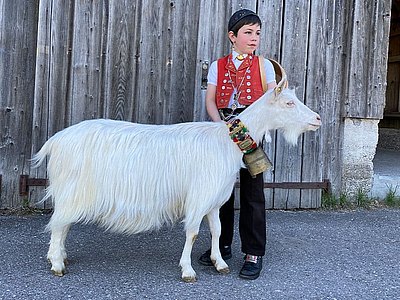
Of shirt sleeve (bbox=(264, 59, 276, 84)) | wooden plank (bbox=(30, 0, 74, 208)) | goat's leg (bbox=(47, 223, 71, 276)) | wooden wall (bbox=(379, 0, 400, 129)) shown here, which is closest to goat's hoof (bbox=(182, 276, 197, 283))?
goat's leg (bbox=(47, 223, 71, 276))

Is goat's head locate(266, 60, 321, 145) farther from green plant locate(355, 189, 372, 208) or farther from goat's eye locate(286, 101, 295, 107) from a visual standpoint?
green plant locate(355, 189, 372, 208)

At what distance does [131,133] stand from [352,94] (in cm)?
329

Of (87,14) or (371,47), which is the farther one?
(371,47)

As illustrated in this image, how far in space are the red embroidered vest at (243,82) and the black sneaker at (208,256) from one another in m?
1.19

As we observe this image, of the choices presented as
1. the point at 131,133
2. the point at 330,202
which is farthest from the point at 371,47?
the point at 131,133

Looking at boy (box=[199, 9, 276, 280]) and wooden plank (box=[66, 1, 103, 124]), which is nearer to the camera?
boy (box=[199, 9, 276, 280])

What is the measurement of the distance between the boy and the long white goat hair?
272 mm

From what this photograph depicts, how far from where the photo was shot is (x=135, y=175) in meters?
3.29

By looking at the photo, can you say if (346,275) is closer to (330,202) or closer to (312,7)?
(330,202)

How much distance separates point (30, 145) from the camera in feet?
15.8

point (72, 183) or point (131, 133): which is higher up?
point (131, 133)

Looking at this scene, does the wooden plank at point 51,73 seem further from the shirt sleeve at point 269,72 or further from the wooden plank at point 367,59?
the wooden plank at point 367,59

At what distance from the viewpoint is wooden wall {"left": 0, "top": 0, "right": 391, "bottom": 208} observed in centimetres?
478

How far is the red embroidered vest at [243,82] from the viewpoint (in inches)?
139
